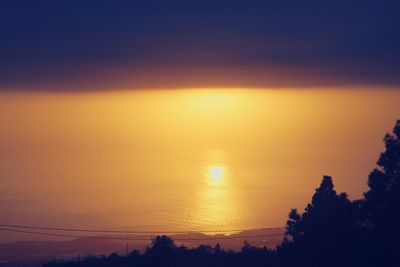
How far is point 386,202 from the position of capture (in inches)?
1025

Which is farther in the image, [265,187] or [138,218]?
[265,187]

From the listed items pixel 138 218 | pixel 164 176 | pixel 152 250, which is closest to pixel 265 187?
pixel 164 176

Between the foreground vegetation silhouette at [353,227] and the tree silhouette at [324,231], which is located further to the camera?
the tree silhouette at [324,231]

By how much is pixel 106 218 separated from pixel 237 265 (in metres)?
39.7

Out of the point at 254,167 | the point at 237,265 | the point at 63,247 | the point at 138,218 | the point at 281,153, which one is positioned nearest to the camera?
the point at 237,265

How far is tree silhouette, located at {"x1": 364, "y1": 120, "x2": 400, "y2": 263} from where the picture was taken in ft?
83.6

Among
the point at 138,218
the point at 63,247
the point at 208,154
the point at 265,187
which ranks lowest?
the point at 63,247

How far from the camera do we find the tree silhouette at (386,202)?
2548 centimetres

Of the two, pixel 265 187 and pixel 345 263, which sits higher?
pixel 265 187

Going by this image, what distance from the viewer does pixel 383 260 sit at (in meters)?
25.4

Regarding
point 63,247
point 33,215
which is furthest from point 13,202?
point 63,247

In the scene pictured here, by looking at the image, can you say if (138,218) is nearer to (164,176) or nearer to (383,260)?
(164,176)

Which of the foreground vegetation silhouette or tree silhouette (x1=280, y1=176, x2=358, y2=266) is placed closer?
the foreground vegetation silhouette

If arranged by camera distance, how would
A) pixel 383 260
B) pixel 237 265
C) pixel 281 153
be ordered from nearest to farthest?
pixel 383 260 < pixel 237 265 < pixel 281 153
